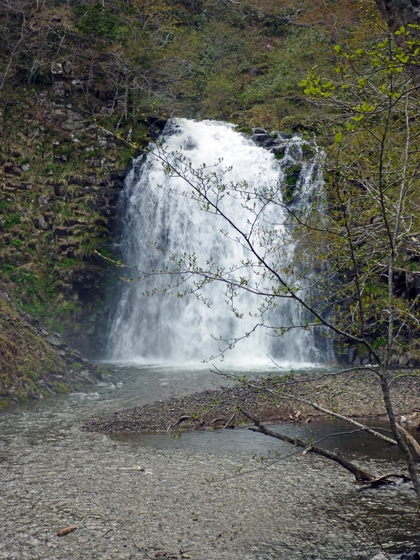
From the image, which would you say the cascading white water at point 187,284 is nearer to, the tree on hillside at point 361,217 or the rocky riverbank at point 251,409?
the rocky riverbank at point 251,409

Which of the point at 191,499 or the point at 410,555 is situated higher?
the point at 410,555

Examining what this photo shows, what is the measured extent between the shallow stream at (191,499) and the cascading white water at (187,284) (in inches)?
367

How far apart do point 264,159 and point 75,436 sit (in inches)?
606

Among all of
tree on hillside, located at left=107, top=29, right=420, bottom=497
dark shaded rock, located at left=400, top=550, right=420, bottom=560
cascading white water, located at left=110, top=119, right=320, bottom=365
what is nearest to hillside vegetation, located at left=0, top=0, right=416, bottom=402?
cascading white water, located at left=110, top=119, right=320, bottom=365

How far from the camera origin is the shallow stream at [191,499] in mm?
5465

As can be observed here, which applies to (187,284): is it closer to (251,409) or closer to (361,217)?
(251,409)

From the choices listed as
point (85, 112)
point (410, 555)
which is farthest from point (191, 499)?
point (85, 112)

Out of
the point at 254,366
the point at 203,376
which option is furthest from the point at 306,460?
the point at 254,366

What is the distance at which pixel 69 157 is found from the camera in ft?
76.5

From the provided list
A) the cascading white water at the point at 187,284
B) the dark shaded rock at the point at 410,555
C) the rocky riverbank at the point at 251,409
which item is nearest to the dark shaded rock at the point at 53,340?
the cascading white water at the point at 187,284

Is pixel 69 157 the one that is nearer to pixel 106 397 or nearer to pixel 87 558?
pixel 106 397

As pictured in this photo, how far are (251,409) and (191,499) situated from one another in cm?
440

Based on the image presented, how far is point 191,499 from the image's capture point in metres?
6.75

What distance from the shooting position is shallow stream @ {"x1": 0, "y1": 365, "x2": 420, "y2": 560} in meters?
5.46
